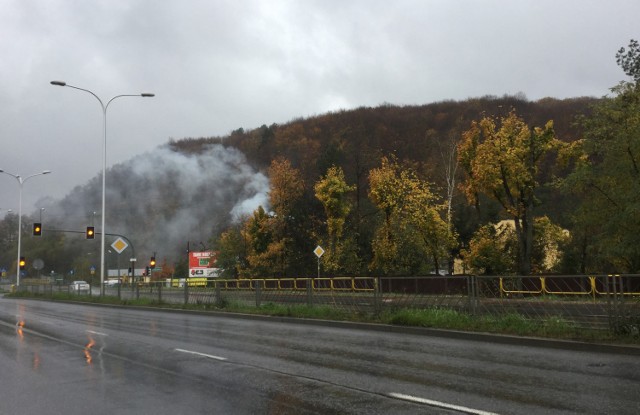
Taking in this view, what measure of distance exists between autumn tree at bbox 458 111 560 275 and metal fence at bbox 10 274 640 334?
16.7m

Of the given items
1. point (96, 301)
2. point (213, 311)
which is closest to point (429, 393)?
point (213, 311)

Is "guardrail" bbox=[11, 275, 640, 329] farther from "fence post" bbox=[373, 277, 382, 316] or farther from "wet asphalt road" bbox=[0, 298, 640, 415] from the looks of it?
"wet asphalt road" bbox=[0, 298, 640, 415]

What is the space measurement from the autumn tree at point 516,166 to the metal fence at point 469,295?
16658 millimetres

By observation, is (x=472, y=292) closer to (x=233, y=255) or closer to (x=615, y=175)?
(x=615, y=175)

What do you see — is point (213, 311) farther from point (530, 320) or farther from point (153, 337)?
point (530, 320)

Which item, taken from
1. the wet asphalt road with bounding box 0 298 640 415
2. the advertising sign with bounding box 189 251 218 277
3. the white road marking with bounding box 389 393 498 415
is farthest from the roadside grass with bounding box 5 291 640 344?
the advertising sign with bounding box 189 251 218 277

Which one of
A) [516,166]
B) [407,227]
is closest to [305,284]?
[516,166]

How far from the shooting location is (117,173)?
148 metres

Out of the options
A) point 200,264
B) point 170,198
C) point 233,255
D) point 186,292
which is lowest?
point 186,292

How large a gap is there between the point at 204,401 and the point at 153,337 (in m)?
7.77

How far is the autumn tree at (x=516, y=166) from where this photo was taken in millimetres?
34513

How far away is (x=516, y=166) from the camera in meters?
34.4

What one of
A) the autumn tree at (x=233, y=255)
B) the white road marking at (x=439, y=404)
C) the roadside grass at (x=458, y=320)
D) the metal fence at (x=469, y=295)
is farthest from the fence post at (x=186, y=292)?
the autumn tree at (x=233, y=255)

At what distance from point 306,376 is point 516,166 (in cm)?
2953
